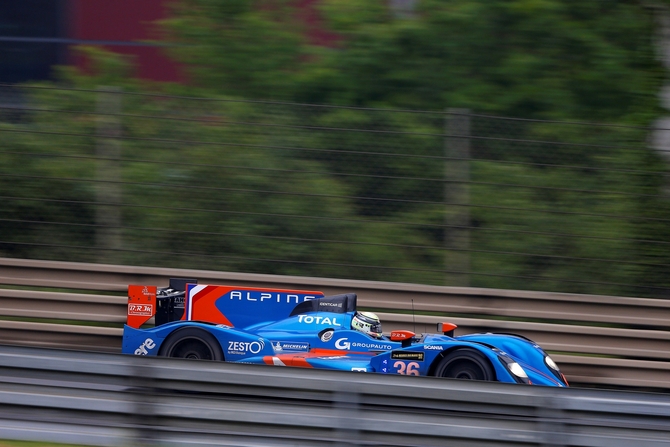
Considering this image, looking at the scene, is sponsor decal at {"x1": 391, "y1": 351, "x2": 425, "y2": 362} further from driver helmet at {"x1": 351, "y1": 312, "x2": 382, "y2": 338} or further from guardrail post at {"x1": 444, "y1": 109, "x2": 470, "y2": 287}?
guardrail post at {"x1": 444, "y1": 109, "x2": 470, "y2": 287}

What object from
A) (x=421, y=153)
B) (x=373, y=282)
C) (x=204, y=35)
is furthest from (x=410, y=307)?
Answer: (x=204, y=35)

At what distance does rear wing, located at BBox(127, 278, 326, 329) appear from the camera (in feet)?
20.2

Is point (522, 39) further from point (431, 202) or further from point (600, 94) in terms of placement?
point (431, 202)

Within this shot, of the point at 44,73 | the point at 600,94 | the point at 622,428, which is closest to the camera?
the point at 622,428

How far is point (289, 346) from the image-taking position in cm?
586

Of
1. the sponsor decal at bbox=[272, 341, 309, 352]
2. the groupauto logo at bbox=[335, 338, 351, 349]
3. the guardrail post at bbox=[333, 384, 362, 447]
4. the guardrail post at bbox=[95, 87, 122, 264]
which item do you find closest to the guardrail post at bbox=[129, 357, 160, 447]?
the guardrail post at bbox=[333, 384, 362, 447]

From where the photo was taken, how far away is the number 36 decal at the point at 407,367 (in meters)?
5.41

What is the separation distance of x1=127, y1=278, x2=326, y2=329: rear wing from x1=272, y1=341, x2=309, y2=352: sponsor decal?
360 mm

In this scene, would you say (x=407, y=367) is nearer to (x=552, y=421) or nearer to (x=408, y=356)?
(x=408, y=356)

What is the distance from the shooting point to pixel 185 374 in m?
3.82

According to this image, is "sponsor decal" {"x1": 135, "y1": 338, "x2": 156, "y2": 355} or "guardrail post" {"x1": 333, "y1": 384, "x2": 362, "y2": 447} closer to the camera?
"guardrail post" {"x1": 333, "y1": 384, "x2": 362, "y2": 447}

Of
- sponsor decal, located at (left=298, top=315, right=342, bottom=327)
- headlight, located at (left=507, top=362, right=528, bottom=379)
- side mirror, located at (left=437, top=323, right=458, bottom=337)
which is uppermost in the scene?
sponsor decal, located at (left=298, top=315, right=342, bottom=327)

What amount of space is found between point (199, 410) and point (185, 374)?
7.4 inches

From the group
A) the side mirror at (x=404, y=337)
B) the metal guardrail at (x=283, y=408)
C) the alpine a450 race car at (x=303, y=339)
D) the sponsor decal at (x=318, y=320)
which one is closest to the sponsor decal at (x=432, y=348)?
the alpine a450 race car at (x=303, y=339)
